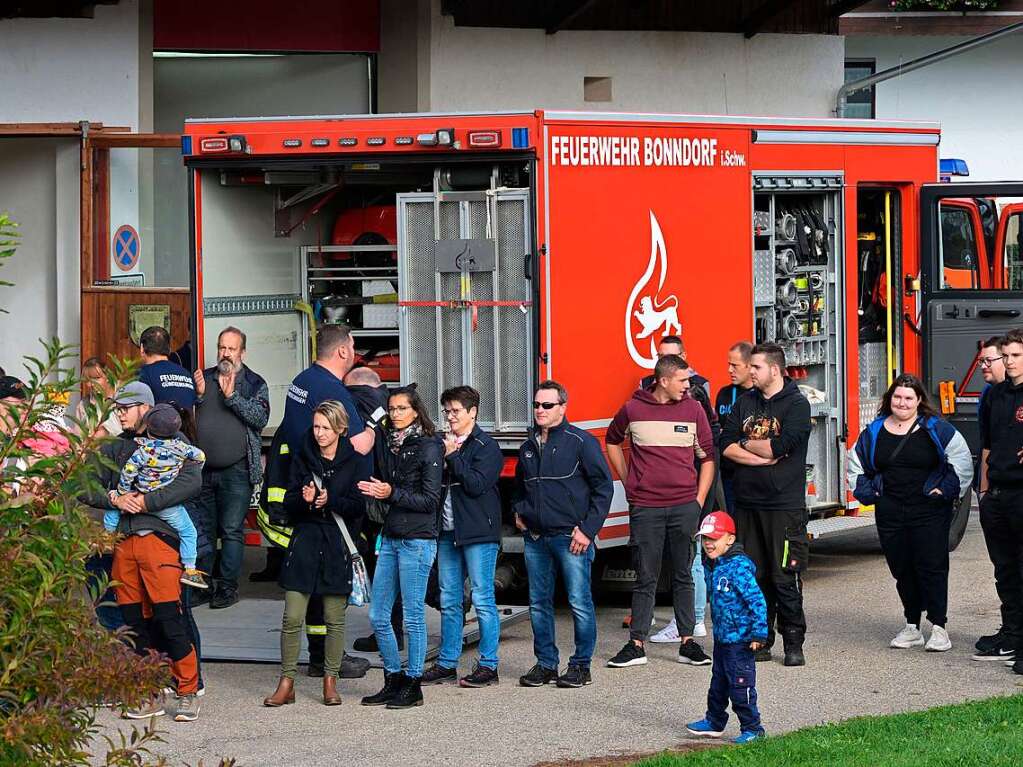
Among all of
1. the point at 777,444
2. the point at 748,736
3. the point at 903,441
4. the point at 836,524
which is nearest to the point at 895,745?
the point at 748,736

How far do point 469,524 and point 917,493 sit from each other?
2739mm

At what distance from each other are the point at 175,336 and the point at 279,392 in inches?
135

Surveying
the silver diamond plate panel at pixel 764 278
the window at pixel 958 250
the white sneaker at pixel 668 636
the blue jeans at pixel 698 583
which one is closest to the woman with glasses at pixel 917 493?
the blue jeans at pixel 698 583

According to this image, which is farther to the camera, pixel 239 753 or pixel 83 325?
pixel 83 325

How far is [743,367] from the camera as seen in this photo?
998cm

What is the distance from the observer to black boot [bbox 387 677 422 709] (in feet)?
26.9

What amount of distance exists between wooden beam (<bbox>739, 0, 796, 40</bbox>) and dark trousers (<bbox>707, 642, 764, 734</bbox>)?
1367 centimetres

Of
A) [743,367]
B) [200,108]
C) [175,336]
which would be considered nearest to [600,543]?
[743,367]

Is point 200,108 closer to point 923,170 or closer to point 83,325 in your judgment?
point 83,325

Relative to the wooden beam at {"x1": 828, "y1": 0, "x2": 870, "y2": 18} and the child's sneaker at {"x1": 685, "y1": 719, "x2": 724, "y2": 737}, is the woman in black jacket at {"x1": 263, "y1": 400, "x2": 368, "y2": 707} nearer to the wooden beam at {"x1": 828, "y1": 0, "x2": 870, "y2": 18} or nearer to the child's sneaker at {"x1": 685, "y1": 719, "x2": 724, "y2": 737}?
the child's sneaker at {"x1": 685, "y1": 719, "x2": 724, "y2": 737}

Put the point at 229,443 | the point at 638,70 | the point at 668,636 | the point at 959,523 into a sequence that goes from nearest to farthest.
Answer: the point at 668,636
the point at 229,443
the point at 959,523
the point at 638,70

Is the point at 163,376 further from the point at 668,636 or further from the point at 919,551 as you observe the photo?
the point at 919,551

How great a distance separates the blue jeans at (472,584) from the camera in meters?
8.55

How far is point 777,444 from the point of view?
9.23 metres
